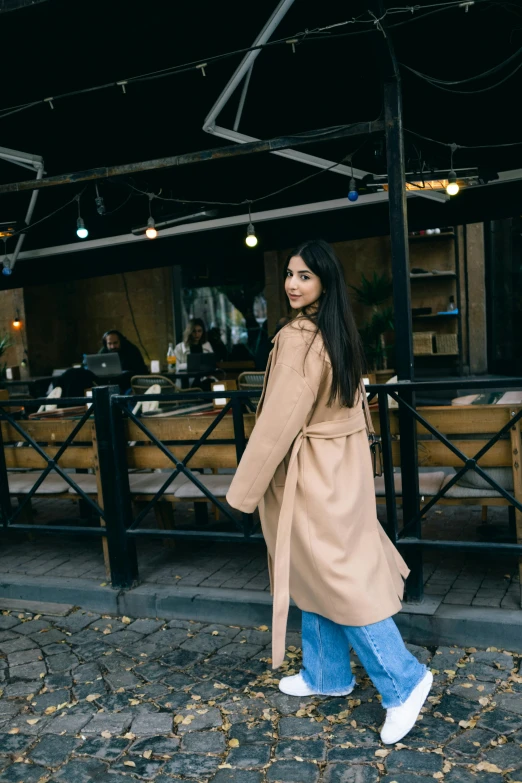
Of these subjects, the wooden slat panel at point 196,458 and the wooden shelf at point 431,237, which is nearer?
the wooden slat panel at point 196,458

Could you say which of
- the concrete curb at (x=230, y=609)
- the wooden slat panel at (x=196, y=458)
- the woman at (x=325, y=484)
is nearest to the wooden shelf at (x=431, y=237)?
the wooden slat panel at (x=196, y=458)

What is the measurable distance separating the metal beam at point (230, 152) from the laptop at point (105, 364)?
4.36m

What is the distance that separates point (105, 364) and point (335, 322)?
21.7ft

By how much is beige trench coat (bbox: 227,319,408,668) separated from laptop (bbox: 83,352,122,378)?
635cm

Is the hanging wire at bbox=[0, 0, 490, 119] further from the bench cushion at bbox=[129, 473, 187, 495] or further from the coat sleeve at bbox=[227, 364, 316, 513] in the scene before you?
the bench cushion at bbox=[129, 473, 187, 495]

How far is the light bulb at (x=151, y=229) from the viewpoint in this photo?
21.4ft

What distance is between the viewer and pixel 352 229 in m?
6.30

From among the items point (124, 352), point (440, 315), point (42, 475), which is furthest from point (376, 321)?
point (42, 475)

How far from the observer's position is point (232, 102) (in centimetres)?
516

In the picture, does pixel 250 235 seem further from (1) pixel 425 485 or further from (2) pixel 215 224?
(1) pixel 425 485

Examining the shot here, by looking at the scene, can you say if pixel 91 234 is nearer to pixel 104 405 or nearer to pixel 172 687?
pixel 104 405

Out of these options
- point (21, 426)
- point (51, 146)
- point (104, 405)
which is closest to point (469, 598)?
point (104, 405)

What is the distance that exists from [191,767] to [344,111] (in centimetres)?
434

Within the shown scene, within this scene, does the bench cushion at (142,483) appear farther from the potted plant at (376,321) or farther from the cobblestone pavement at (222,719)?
the potted plant at (376,321)
